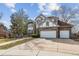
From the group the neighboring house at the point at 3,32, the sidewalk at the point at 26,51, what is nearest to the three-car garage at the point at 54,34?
the sidewalk at the point at 26,51

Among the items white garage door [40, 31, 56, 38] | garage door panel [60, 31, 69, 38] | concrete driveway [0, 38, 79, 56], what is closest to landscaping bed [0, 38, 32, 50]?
concrete driveway [0, 38, 79, 56]

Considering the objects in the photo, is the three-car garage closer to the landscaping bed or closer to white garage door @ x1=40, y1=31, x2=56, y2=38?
white garage door @ x1=40, y1=31, x2=56, y2=38

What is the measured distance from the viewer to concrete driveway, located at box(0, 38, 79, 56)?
364 centimetres

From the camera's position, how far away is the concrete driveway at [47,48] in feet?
11.9

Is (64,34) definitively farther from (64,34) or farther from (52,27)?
(52,27)

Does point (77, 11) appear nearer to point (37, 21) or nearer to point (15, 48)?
point (37, 21)

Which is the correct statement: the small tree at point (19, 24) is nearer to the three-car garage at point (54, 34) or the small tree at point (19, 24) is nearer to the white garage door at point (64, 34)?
the three-car garage at point (54, 34)

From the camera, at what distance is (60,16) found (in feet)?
12.1

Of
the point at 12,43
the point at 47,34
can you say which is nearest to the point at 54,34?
the point at 47,34

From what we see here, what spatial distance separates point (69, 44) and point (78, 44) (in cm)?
15

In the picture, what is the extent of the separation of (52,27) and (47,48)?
38 cm

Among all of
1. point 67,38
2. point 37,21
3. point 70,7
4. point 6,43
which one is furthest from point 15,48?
point 70,7

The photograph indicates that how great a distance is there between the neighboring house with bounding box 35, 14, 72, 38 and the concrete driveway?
103 millimetres

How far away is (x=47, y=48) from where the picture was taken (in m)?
A: 3.69
